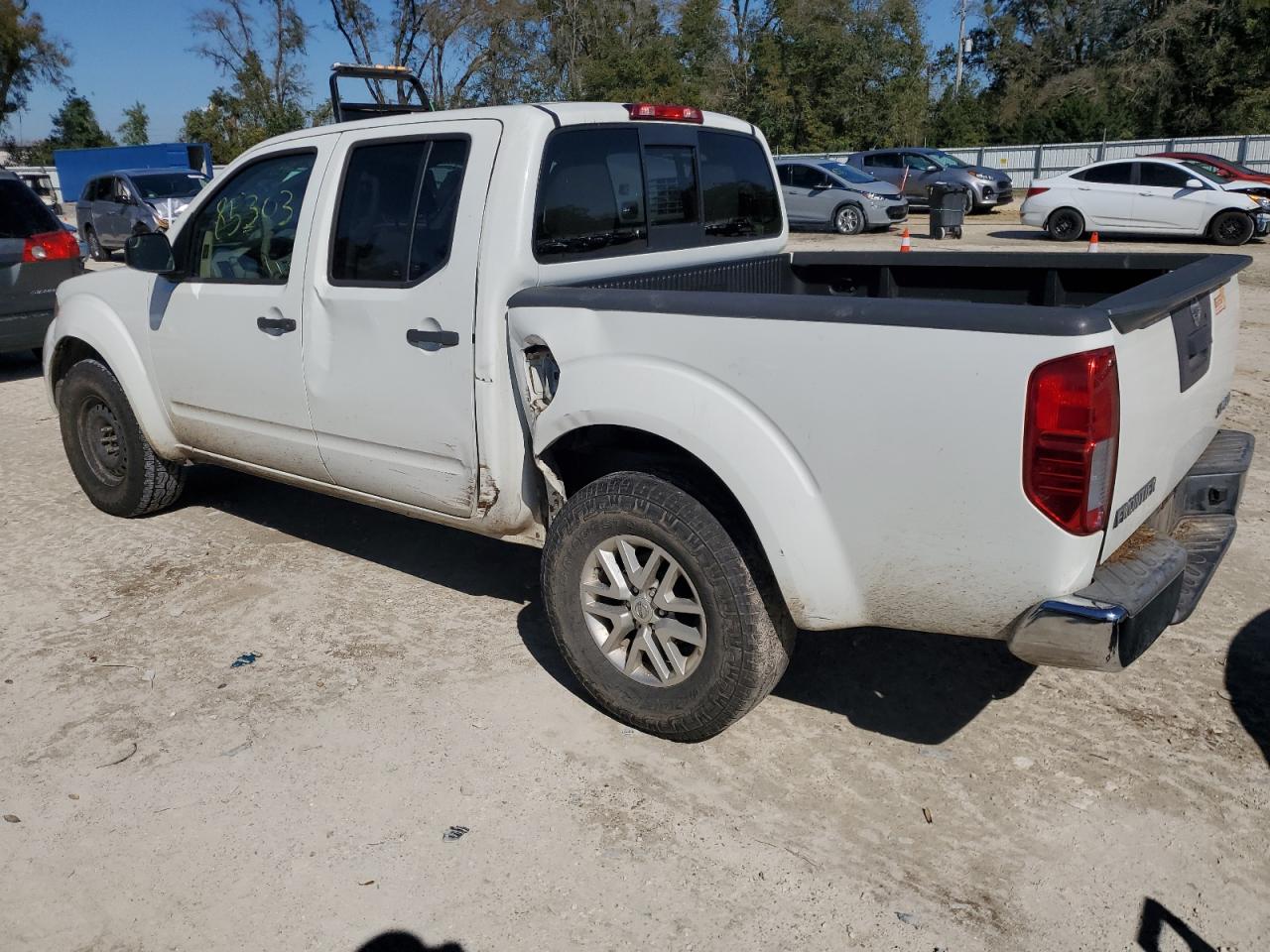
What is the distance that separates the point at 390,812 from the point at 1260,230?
1946cm

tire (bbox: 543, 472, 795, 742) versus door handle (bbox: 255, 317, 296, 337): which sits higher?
door handle (bbox: 255, 317, 296, 337)

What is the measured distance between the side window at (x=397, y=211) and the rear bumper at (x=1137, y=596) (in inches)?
91.2

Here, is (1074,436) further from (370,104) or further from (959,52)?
(959,52)

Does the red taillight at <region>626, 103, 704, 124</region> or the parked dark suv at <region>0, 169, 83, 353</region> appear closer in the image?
the red taillight at <region>626, 103, 704, 124</region>

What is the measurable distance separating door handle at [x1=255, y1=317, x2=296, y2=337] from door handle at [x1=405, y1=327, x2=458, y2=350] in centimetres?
71

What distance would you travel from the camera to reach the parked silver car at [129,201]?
2091 cm

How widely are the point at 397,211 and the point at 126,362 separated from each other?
79.7 inches

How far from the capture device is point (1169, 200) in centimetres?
1836

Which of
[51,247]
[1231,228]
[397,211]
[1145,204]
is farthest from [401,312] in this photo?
[1231,228]

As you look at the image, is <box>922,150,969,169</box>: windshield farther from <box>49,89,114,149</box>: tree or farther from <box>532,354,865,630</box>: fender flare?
<box>49,89,114,149</box>: tree

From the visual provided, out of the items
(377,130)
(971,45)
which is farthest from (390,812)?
(971,45)

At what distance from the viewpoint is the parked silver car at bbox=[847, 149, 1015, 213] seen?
25391 mm

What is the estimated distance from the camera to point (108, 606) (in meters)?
4.75

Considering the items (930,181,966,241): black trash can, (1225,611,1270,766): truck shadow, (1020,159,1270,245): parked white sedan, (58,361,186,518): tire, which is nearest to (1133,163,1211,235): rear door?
(1020,159,1270,245): parked white sedan
